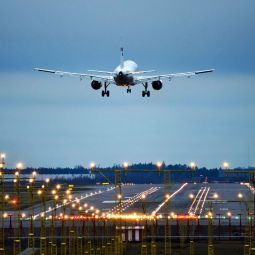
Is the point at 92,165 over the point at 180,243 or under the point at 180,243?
over

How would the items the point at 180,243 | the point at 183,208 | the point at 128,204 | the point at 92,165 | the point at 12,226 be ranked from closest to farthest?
the point at 92,165 < the point at 180,243 < the point at 12,226 < the point at 183,208 < the point at 128,204

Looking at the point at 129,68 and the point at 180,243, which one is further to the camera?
the point at 129,68

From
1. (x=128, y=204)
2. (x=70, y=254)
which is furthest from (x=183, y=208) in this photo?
(x=70, y=254)

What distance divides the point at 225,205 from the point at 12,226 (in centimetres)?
5692

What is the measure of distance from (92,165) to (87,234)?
51.0m

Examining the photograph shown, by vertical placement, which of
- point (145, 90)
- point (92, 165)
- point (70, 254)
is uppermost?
point (145, 90)

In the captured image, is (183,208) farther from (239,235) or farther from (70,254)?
(70,254)

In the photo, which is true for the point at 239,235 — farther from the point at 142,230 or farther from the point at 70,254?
the point at 70,254

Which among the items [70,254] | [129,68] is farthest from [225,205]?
[70,254]

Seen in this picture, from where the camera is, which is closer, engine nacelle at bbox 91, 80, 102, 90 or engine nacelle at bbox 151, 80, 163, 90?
engine nacelle at bbox 91, 80, 102, 90

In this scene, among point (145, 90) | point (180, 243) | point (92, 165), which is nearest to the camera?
point (92, 165)

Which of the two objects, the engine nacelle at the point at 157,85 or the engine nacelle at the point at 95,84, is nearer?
the engine nacelle at the point at 95,84

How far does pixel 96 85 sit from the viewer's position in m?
156

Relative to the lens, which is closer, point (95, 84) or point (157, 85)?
point (95, 84)
